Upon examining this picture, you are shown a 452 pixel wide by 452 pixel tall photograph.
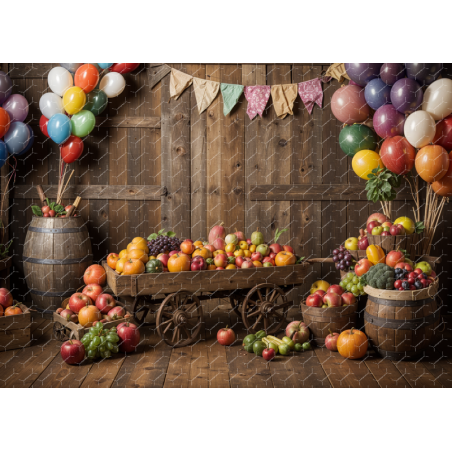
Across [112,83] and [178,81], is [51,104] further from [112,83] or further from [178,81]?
[178,81]

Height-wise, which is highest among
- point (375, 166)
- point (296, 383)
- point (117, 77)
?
point (117, 77)

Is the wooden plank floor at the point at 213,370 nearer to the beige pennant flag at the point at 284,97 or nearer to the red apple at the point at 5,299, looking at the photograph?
the red apple at the point at 5,299

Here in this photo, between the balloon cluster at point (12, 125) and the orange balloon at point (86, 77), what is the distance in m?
0.37

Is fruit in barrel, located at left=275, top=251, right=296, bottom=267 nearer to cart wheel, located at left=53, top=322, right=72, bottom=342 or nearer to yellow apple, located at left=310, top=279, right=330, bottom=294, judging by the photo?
yellow apple, located at left=310, top=279, right=330, bottom=294

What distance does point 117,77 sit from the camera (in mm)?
2984

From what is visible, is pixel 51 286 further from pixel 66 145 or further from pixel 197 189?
pixel 197 189

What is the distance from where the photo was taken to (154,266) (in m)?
2.45

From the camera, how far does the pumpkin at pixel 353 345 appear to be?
2293mm

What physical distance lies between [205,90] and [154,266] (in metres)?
1.35

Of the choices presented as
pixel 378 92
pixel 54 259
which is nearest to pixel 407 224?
pixel 378 92

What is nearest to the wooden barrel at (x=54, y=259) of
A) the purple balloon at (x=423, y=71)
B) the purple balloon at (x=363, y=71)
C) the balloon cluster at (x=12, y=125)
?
the balloon cluster at (x=12, y=125)

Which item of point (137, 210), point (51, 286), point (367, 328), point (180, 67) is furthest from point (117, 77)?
point (367, 328)

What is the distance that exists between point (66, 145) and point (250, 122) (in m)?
1.20

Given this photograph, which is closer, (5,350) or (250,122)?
(5,350)
